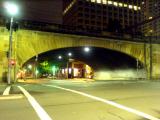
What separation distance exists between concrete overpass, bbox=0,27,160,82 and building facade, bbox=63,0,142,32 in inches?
3612

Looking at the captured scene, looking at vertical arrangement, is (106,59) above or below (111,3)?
below

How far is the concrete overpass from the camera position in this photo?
34.5 metres

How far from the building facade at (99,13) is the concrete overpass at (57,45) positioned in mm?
91738

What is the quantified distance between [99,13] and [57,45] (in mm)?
116322

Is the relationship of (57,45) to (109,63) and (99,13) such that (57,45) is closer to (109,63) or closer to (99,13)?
(109,63)

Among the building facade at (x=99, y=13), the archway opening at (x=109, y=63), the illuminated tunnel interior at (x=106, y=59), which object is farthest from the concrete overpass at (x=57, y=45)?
the building facade at (x=99, y=13)

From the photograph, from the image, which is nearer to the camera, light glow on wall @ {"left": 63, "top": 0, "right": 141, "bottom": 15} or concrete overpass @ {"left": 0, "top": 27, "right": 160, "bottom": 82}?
concrete overpass @ {"left": 0, "top": 27, "right": 160, "bottom": 82}

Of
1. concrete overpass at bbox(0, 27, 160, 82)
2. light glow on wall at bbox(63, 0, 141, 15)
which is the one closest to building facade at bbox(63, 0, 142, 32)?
light glow on wall at bbox(63, 0, 141, 15)

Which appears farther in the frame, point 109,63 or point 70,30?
→ point 109,63

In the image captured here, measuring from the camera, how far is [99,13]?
152500 mm

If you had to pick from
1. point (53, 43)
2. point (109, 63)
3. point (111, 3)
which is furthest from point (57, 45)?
point (111, 3)

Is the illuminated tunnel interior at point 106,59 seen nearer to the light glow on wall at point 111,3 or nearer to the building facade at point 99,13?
the building facade at point 99,13

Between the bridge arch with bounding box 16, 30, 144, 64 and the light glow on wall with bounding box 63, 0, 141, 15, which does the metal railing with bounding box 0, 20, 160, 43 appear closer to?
the bridge arch with bounding box 16, 30, 144, 64

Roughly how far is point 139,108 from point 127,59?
41.3 meters
